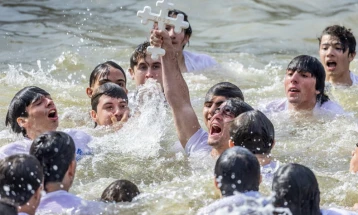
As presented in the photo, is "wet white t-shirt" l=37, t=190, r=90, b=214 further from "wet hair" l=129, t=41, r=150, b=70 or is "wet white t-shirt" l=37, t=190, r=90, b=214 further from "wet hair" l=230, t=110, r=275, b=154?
"wet hair" l=129, t=41, r=150, b=70

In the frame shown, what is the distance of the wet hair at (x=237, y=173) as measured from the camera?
4786 mm

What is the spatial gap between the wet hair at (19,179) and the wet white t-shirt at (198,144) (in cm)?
203

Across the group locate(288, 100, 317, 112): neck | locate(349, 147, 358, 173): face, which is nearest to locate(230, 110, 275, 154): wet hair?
locate(349, 147, 358, 173): face

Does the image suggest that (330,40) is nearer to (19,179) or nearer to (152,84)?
(152,84)

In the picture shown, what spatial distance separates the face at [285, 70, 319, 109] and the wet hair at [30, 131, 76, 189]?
3.45m

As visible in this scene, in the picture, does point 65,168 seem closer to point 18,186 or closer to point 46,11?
point 18,186

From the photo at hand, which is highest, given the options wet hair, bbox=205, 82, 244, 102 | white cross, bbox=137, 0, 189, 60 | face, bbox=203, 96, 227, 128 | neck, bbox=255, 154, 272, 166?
white cross, bbox=137, 0, 189, 60

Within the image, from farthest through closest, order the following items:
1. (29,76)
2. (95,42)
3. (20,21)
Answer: (20,21) → (95,42) → (29,76)

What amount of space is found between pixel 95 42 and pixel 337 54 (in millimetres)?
3771

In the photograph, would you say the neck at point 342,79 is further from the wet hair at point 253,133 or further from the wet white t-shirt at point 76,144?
the wet hair at point 253,133

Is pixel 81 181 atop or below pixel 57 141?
below

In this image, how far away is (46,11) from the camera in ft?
44.2

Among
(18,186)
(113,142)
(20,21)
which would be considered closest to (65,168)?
Result: (18,186)

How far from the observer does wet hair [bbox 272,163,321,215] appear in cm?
461
